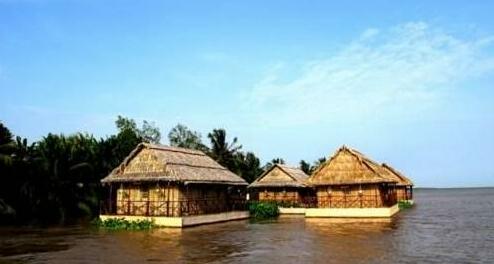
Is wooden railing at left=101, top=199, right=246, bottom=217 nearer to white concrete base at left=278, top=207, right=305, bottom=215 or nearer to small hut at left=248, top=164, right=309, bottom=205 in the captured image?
white concrete base at left=278, top=207, right=305, bottom=215

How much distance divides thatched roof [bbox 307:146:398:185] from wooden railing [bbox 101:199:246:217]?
26.7ft

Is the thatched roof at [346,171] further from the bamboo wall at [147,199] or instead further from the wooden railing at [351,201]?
the bamboo wall at [147,199]

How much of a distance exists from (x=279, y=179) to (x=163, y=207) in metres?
15.9

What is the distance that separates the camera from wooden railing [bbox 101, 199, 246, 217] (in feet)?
99.2

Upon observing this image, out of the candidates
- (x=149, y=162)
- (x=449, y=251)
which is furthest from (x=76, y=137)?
(x=449, y=251)

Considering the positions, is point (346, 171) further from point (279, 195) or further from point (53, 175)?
point (53, 175)

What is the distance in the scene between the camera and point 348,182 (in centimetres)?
3644

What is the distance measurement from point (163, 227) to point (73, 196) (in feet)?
42.2

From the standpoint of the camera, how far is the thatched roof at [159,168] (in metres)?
30.0

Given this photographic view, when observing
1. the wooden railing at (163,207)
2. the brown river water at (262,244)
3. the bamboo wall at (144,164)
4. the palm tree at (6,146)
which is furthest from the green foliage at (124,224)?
the palm tree at (6,146)

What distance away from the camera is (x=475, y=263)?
16.2m

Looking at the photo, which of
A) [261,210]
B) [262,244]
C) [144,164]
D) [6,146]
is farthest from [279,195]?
[262,244]

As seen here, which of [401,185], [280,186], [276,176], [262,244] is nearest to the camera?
[262,244]

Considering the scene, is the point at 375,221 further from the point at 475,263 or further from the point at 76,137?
the point at 76,137
